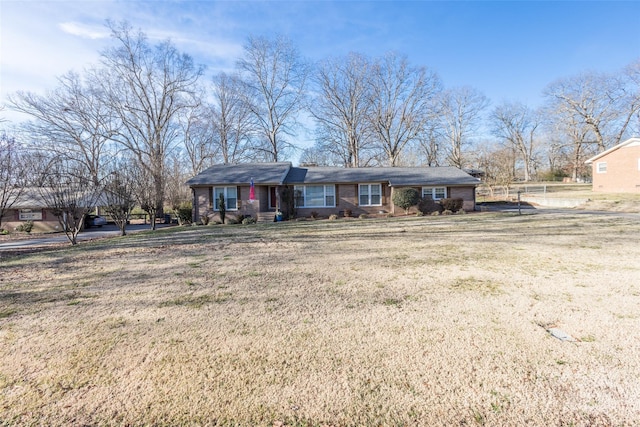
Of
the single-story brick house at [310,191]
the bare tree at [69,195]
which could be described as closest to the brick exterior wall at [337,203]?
the single-story brick house at [310,191]

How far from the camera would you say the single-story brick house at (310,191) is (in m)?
20.1

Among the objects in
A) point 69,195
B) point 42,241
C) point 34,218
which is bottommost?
point 42,241

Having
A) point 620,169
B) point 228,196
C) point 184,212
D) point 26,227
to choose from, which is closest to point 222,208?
point 228,196

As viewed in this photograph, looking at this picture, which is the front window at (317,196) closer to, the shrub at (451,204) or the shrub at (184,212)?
the shrub at (451,204)

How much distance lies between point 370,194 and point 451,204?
535 cm

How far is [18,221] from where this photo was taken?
25188 mm

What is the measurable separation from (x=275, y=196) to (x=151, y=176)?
387 inches

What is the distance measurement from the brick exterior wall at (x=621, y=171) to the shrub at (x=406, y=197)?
1872 centimetres

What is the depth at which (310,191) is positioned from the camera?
20.8 metres

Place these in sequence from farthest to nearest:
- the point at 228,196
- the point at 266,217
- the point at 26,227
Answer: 1. the point at 26,227
2. the point at 228,196
3. the point at 266,217

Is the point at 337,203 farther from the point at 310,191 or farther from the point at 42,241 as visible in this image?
the point at 42,241

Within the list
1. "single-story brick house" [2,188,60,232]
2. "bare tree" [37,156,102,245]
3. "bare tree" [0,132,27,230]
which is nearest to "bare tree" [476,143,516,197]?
"bare tree" [37,156,102,245]

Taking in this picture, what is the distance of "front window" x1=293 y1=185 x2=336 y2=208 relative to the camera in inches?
817

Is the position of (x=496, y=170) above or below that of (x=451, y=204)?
above
